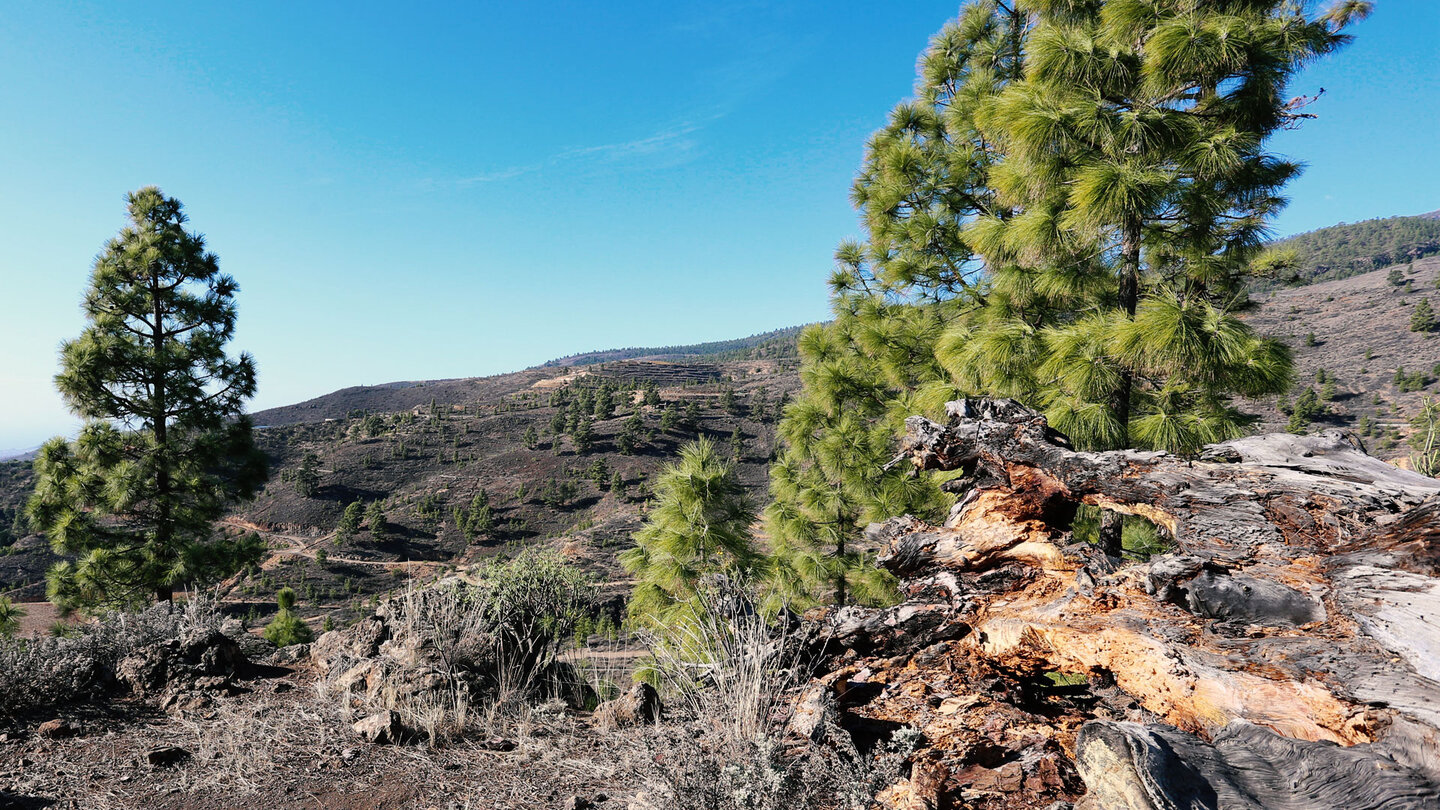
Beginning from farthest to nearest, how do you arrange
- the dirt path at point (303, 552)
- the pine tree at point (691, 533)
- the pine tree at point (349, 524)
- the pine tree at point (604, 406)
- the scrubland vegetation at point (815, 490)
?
the pine tree at point (604, 406), the pine tree at point (349, 524), the dirt path at point (303, 552), the pine tree at point (691, 533), the scrubland vegetation at point (815, 490)

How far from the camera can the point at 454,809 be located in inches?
110

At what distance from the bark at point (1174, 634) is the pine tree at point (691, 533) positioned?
2163 millimetres

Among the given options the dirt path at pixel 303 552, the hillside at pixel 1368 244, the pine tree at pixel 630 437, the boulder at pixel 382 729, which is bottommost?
the dirt path at pixel 303 552

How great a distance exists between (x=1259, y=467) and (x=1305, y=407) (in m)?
39.4

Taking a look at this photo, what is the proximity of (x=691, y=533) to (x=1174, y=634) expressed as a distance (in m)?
3.68

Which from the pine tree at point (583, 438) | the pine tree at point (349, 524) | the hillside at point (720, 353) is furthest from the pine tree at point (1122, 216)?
the hillside at point (720, 353)

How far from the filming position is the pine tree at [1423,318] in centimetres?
4194

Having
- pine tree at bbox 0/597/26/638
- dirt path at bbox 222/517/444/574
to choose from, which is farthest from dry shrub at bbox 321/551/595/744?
dirt path at bbox 222/517/444/574

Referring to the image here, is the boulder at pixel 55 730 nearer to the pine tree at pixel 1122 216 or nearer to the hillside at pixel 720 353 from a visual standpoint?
the pine tree at pixel 1122 216

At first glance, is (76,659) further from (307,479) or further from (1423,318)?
(1423,318)

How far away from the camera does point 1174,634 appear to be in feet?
7.47

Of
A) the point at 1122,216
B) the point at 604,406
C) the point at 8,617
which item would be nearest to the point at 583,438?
the point at 604,406

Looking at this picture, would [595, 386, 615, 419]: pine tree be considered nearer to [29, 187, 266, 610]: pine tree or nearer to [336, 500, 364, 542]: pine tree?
[336, 500, 364, 542]: pine tree

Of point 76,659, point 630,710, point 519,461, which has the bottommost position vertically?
point 519,461
